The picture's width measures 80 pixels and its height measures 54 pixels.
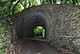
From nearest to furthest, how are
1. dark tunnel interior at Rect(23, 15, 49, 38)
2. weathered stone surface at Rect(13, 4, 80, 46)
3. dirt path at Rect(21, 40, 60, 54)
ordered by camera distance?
dirt path at Rect(21, 40, 60, 54), weathered stone surface at Rect(13, 4, 80, 46), dark tunnel interior at Rect(23, 15, 49, 38)

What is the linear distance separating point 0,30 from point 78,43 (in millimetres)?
5152

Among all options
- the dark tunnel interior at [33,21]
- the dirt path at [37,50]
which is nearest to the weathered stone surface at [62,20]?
the dirt path at [37,50]

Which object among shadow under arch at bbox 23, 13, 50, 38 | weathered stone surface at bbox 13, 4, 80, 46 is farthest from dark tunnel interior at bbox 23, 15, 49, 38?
weathered stone surface at bbox 13, 4, 80, 46

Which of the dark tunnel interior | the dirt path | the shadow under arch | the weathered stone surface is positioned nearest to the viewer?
the dirt path

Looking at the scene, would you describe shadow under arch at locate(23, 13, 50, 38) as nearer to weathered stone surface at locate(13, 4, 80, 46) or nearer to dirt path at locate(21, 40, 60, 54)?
weathered stone surface at locate(13, 4, 80, 46)

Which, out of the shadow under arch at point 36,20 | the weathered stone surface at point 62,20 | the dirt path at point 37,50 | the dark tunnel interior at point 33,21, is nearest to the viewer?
the dirt path at point 37,50

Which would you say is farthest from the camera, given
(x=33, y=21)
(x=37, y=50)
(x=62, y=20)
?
(x=33, y=21)

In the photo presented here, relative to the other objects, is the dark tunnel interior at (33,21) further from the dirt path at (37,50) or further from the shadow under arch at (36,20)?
the dirt path at (37,50)

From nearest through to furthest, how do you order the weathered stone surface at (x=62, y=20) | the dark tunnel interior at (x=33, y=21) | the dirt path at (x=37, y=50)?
the dirt path at (x=37, y=50) → the weathered stone surface at (x=62, y=20) → the dark tunnel interior at (x=33, y=21)

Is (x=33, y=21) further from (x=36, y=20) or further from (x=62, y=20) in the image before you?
(x=62, y=20)

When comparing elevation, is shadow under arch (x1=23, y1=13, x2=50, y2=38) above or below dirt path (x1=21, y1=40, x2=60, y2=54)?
above

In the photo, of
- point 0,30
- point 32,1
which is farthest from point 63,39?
point 32,1

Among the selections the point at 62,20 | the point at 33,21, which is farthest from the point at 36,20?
the point at 62,20

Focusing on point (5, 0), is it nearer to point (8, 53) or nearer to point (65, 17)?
point (65, 17)
